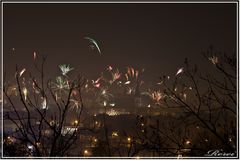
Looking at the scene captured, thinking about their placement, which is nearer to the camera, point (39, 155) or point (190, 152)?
point (39, 155)

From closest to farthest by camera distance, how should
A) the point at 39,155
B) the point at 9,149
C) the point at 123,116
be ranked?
1. the point at 39,155
2. the point at 9,149
3. the point at 123,116

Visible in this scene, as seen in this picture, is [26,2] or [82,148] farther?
[82,148]

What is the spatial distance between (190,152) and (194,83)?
120 centimetres

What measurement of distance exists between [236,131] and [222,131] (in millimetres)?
Answer: 560

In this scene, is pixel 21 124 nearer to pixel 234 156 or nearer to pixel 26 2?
pixel 26 2

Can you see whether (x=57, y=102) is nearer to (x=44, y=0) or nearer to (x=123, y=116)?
(x=44, y=0)

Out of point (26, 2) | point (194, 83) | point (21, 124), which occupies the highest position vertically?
point (26, 2)

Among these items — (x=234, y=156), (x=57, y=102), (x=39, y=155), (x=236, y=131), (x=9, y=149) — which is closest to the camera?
(x=234, y=156)

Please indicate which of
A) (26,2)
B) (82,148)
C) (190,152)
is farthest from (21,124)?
(82,148)

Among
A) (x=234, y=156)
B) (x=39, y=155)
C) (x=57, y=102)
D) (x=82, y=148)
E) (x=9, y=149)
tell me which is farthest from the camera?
(x=82, y=148)

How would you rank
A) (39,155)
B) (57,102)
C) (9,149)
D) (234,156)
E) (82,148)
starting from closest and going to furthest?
(234,156)
(39,155)
(57,102)
(9,149)
(82,148)

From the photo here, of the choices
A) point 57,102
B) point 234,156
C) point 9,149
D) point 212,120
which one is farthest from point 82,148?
point 234,156

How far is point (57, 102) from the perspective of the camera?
620cm

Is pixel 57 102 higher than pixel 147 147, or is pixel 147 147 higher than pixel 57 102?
pixel 57 102
